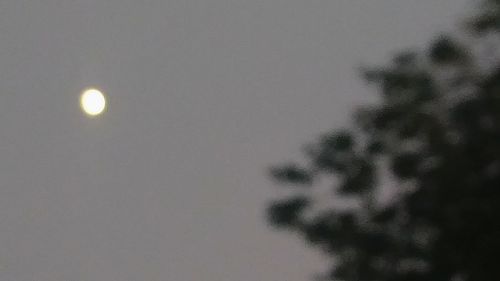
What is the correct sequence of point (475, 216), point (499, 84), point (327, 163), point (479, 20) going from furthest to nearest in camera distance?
point (327, 163) → point (479, 20) → point (499, 84) → point (475, 216)

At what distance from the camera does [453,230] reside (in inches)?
54.3

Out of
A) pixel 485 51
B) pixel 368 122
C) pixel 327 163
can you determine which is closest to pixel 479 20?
pixel 485 51

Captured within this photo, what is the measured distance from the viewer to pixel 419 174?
150 centimetres

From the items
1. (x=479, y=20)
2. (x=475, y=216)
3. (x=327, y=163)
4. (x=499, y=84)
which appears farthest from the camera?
(x=327, y=163)

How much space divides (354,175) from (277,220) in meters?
0.18

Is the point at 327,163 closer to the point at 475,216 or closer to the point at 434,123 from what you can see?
the point at 434,123

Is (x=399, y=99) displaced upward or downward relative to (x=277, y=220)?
upward

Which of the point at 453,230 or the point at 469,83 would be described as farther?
the point at 469,83

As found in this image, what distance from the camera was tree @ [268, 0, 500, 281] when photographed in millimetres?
1386

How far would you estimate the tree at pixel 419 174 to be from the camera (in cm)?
139

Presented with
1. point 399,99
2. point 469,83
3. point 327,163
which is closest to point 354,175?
point 327,163

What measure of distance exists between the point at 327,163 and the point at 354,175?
60 mm

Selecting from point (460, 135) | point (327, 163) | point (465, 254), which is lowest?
point (465, 254)

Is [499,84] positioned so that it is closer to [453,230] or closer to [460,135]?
[460,135]
